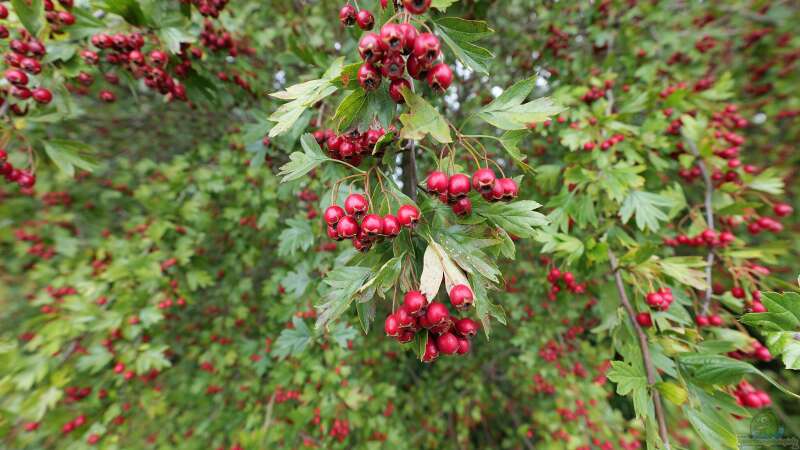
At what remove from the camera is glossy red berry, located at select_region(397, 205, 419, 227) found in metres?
0.98

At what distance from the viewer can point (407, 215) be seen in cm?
99

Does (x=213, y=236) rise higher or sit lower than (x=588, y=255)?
lower

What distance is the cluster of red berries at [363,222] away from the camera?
0.98 metres

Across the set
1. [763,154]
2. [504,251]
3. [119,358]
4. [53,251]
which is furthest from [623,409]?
[53,251]

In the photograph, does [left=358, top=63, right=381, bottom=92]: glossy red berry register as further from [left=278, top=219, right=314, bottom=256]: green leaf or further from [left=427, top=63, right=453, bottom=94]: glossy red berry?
[left=278, top=219, right=314, bottom=256]: green leaf

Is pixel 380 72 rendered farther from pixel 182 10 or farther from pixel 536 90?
pixel 536 90

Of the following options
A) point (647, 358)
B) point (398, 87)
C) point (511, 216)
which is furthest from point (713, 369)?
point (398, 87)

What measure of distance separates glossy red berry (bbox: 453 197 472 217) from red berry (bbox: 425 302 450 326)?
32 cm

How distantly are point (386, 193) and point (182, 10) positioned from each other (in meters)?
1.93

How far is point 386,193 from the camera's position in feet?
3.58

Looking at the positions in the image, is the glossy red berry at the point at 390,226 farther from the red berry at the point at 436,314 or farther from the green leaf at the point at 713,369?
the green leaf at the point at 713,369

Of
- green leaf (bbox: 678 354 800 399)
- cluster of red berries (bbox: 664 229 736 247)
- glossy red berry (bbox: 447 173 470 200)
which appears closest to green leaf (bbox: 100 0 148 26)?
glossy red berry (bbox: 447 173 470 200)

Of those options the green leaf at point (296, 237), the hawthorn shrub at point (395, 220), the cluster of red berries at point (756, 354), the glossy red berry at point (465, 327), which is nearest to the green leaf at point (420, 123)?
the hawthorn shrub at point (395, 220)

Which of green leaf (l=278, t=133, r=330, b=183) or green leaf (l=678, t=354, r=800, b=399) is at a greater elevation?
green leaf (l=278, t=133, r=330, b=183)
